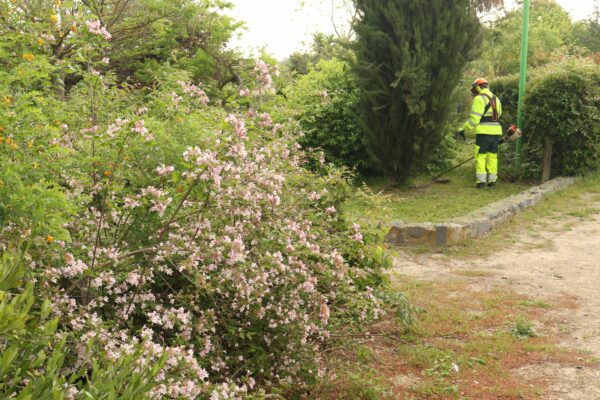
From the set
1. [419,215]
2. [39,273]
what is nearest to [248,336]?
[39,273]

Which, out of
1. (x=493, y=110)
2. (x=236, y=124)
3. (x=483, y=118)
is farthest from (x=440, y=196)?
(x=236, y=124)

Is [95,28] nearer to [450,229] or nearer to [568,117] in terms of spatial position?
[450,229]

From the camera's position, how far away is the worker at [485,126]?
12.1 meters

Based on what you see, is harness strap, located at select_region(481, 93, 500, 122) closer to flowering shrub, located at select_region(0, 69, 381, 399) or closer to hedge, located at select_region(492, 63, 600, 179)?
hedge, located at select_region(492, 63, 600, 179)

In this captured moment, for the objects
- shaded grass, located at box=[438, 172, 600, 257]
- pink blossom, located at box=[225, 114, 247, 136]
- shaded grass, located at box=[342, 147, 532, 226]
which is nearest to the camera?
pink blossom, located at box=[225, 114, 247, 136]

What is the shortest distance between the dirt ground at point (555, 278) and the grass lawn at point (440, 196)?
1.53 metres

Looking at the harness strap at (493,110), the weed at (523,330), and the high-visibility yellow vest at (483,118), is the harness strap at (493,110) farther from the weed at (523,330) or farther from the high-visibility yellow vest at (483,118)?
the weed at (523,330)

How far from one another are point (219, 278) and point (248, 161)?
2.42ft

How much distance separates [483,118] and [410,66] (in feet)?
7.20

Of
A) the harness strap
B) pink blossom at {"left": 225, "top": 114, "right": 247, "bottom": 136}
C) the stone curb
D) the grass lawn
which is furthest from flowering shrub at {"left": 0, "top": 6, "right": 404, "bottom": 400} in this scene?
the harness strap

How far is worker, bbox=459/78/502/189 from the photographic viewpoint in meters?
12.1

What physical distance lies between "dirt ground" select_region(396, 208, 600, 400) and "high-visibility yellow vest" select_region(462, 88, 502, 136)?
2930 millimetres

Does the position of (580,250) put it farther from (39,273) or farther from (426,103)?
(39,273)

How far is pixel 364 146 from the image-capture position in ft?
41.3
